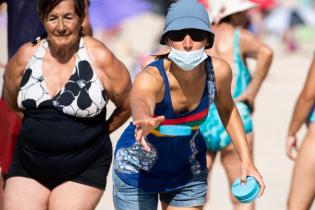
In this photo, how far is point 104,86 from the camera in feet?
16.1

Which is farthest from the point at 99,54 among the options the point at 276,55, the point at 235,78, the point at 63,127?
the point at 276,55

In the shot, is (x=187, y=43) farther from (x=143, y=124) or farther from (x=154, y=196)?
(x=154, y=196)

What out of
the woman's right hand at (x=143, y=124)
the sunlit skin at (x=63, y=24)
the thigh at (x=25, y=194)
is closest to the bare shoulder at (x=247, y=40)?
the sunlit skin at (x=63, y=24)

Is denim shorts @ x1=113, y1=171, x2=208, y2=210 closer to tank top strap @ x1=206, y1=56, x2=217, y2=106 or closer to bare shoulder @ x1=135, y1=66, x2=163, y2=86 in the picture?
tank top strap @ x1=206, y1=56, x2=217, y2=106

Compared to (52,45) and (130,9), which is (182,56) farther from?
(130,9)

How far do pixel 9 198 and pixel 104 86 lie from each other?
0.76 meters

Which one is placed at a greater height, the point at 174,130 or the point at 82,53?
the point at 82,53

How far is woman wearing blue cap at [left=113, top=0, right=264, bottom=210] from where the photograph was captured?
450 cm

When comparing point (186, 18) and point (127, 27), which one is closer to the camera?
point (186, 18)

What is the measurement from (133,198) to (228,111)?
66cm

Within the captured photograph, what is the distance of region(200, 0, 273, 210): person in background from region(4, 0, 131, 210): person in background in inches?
68.8

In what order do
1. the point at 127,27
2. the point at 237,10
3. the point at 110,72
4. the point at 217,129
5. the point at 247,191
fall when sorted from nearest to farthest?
the point at 247,191 → the point at 110,72 → the point at 217,129 → the point at 237,10 → the point at 127,27

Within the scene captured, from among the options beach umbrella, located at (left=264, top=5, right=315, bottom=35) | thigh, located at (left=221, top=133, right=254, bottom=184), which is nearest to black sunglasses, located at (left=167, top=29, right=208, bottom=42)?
thigh, located at (left=221, top=133, right=254, bottom=184)

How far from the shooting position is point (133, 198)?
15.7 ft
